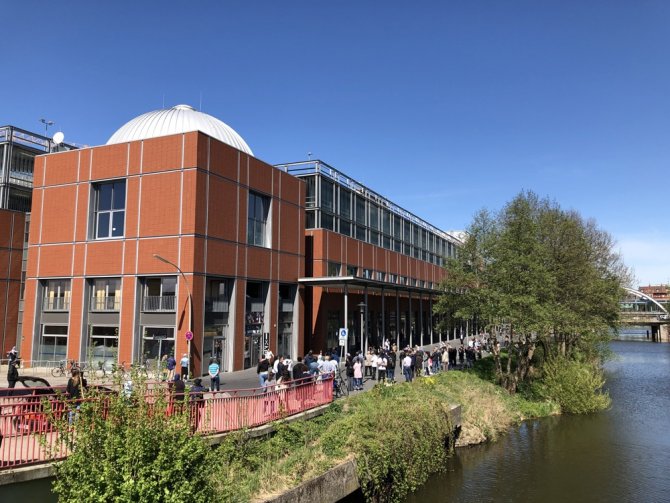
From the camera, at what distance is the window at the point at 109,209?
29266mm

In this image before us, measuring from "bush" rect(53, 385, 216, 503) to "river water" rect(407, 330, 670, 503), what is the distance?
931 centimetres

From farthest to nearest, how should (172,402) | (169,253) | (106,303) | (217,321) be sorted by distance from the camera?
(106,303) < (217,321) < (169,253) < (172,402)

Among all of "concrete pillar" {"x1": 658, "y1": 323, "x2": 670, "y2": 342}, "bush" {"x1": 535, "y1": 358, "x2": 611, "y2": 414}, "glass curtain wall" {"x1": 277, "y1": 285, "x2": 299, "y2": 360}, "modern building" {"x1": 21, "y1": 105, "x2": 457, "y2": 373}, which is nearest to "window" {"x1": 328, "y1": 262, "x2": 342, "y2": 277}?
"modern building" {"x1": 21, "y1": 105, "x2": 457, "y2": 373}

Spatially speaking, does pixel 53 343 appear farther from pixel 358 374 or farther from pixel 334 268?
pixel 334 268

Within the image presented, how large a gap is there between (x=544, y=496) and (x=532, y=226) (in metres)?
16.4

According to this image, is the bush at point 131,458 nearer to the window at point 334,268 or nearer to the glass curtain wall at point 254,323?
the glass curtain wall at point 254,323

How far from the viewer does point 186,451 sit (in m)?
7.27

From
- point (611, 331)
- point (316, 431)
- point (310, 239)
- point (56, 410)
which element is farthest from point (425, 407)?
point (611, 331)

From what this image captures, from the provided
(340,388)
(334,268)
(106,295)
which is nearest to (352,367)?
(340,388)

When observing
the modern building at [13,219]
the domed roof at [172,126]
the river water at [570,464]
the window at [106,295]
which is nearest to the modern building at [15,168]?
the modern building at [13,219]

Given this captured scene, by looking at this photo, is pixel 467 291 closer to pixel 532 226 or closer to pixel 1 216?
pixel 532 226

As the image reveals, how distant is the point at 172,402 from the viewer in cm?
976

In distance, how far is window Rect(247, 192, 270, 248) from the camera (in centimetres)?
3155

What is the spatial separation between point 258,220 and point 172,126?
8.44 meters
